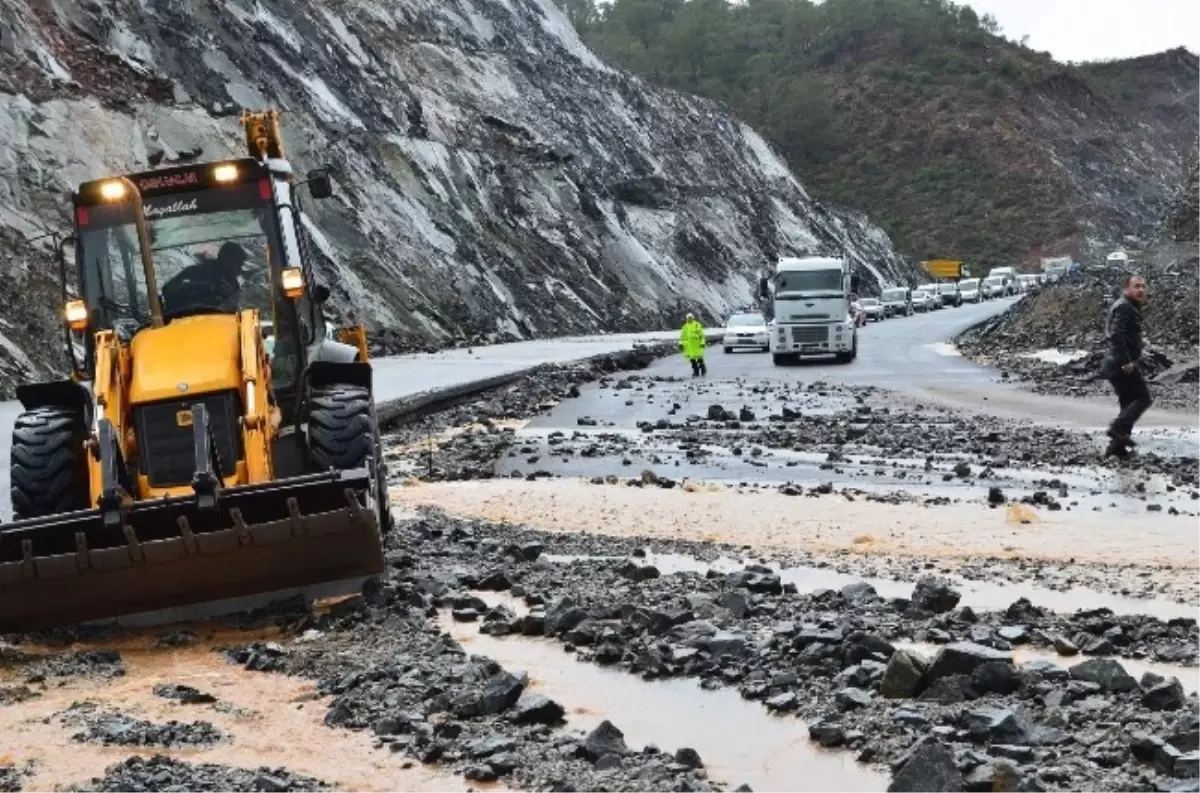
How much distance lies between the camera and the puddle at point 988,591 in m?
8.85

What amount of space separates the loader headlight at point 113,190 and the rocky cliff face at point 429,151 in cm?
2085

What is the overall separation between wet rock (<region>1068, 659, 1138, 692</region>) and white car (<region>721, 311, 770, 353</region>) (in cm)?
4247

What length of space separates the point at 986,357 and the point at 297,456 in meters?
33.2

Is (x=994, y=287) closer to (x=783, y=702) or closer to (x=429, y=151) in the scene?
(x=429, y=151)

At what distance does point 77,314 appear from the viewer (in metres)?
10.6

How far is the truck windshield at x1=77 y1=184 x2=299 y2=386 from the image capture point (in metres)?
10.7

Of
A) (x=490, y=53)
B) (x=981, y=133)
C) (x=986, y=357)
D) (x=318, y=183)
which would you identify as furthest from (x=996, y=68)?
(x=318, y=183)

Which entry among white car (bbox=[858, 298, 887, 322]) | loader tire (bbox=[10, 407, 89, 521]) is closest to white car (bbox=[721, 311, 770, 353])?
white car (bbox=[858, 298, 887, 322])

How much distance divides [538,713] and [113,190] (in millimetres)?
5689

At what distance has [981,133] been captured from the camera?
12300 cm

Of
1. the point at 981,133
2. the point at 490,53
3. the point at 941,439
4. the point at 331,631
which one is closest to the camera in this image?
the point at 331,631

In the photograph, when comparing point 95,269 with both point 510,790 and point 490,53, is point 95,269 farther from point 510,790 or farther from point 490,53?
point 490,53

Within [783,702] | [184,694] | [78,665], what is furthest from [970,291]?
[783,702]

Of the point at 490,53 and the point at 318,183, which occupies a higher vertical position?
the point at 490,53
